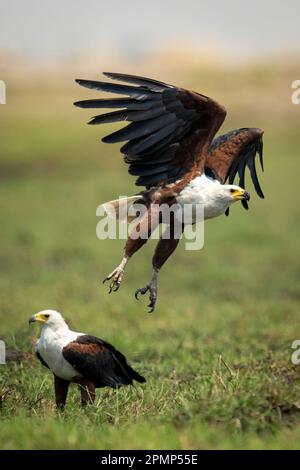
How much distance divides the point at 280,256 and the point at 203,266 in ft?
4.81

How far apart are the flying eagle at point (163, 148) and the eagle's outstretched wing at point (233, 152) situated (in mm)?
87

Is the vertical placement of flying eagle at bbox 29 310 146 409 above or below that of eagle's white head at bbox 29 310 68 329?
below

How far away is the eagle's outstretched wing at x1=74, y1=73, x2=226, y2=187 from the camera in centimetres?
651

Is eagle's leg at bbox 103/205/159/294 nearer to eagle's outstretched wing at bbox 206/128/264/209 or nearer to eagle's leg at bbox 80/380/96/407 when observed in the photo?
eagle's outstretched wing at bbox 206/128/264/209

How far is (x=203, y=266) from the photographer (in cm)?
1395

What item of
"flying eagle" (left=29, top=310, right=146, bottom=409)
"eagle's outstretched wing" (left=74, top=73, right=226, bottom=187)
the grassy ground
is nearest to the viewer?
the grassy ground

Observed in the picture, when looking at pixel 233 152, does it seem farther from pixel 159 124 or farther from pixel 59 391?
pixel 59 391

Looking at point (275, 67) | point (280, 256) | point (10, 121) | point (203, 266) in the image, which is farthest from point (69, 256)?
point (275, 67)

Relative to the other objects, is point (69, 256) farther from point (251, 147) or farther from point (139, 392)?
point (139, 392)

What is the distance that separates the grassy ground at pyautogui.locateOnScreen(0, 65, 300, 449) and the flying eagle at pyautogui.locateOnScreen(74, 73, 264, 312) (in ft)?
3.54

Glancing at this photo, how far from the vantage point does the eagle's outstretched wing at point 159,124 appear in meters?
6.51

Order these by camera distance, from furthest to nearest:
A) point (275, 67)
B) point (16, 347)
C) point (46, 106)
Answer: point (275, 67) → point (46, 106) → point (16, 347)

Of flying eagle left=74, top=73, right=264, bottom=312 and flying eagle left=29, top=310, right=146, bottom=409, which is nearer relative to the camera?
flying eagle left=29, top=310, right=146, bottom=409

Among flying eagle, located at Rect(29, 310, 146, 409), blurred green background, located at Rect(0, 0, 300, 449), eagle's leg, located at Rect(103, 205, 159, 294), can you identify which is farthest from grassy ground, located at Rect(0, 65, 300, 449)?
eagle's leg, located at Rect(103, 205, 159, 294)
